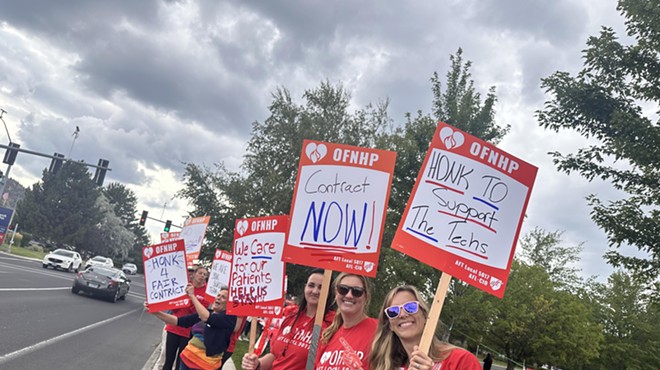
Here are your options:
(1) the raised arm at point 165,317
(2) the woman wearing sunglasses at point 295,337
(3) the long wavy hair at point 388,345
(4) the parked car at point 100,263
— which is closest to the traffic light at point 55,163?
(4) the parked car at point 100,263

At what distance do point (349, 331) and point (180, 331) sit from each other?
11.9 ft

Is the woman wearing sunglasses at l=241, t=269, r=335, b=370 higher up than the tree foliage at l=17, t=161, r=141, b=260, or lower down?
higher up

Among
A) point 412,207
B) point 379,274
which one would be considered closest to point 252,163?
point 379,274

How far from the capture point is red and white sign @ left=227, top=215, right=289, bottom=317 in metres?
4.24

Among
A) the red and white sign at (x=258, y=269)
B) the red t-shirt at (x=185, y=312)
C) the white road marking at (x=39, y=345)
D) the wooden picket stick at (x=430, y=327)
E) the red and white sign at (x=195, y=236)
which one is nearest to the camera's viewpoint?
the wooden picket stick at (x=430, y=327)

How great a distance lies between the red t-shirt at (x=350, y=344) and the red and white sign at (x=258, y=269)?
98cm

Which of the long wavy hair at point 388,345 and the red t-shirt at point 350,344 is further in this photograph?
the red t-shirt at point 350,344

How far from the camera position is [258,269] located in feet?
14.4

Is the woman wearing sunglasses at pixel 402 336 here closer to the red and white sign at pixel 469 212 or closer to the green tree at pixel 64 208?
the red and white sign at pixel 469 212

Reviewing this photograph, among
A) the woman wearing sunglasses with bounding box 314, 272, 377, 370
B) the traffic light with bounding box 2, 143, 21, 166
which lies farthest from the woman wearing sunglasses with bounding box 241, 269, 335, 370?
the traffic light with bounding box 2, 143, 21, 166

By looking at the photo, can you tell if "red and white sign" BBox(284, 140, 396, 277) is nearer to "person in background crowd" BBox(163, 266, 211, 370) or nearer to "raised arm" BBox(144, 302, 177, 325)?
"raised arm" BBox(144, 302, 177, 325)

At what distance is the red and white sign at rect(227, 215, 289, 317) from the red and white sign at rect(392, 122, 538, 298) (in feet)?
6.01

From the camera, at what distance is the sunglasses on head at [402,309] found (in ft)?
8.57

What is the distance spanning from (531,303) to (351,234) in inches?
1098
